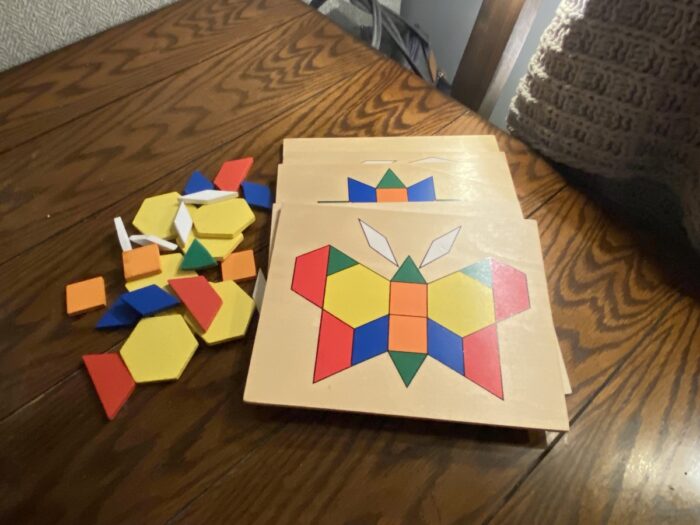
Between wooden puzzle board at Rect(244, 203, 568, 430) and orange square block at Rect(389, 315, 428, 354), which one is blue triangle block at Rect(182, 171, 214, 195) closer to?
wooden puzzle board at Rect(244, 203, 568, 430)

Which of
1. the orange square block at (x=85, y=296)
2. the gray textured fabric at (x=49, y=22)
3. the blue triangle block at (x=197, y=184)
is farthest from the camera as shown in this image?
the gray textured fabric at (x=49, y=22)

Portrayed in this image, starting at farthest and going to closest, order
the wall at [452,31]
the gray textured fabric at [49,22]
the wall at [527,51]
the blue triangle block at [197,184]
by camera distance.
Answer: the wall at [452,31], the wall at [527,51], the gray textured fabric at [49,22], the blue triangle block at [197,184]

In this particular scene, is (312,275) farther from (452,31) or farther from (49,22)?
(452,31)

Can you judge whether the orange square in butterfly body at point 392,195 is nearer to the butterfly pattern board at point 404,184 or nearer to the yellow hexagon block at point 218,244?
the butterfly pattern board at point 404,184

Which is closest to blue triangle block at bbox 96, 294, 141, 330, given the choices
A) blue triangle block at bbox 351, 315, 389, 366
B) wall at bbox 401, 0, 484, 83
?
blue triangle block at bbox 351, 315, 389, 366

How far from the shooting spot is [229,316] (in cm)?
54

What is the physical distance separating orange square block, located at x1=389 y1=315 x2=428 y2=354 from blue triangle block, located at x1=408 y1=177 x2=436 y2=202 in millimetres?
165

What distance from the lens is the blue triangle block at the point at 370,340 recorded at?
493 millimetres

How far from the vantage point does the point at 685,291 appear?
0.59 meters

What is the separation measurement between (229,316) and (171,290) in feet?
0.24

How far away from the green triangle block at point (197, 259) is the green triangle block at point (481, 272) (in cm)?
26

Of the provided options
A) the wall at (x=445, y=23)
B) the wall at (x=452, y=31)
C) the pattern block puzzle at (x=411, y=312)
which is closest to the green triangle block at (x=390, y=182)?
the pattern block puzzle at (x=411, y=312)

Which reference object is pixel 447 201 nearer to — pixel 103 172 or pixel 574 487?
pixel 574 487

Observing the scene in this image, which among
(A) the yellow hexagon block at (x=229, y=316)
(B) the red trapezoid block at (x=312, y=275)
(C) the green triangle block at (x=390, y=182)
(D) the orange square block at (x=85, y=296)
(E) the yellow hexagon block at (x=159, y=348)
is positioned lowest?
(D) the orange square block at (x=85, y=296)
